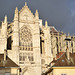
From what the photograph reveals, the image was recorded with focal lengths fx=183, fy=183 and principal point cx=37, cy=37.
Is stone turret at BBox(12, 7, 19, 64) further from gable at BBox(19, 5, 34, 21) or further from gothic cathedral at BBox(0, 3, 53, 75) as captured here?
gable at BBox(19, 5, 34, 21)

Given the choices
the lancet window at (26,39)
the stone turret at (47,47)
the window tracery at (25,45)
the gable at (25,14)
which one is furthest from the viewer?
the gable at (25,14)

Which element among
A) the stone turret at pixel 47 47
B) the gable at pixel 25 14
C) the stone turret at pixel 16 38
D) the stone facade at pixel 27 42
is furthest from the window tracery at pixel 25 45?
the stone turret at pixel 47 47

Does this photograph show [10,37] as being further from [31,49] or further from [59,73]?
[59,73]

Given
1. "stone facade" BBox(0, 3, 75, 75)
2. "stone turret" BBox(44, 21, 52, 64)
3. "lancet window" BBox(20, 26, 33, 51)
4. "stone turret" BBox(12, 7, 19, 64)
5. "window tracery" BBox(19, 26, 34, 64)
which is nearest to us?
"stone turret" BBox(12, 7, 19, 64)

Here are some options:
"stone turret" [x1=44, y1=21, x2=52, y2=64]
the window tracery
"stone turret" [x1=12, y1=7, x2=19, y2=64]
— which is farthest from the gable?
"stone turret" [x1=44, y1=21, x2=52, y2=64]

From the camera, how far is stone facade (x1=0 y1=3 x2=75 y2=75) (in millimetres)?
39250

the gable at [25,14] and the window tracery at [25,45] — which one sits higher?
the gable at [25,14]

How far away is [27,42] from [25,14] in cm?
711

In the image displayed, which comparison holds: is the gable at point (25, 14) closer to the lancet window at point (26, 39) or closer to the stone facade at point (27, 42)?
the stone facade at point (27, 42)

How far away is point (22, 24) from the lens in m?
43.2

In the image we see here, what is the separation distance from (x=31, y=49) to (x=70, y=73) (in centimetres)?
1876

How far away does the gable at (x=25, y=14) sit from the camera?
144 ft

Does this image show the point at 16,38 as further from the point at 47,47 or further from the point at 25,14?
the point at 47,47

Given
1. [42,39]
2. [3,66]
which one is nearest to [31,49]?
[42,39]
